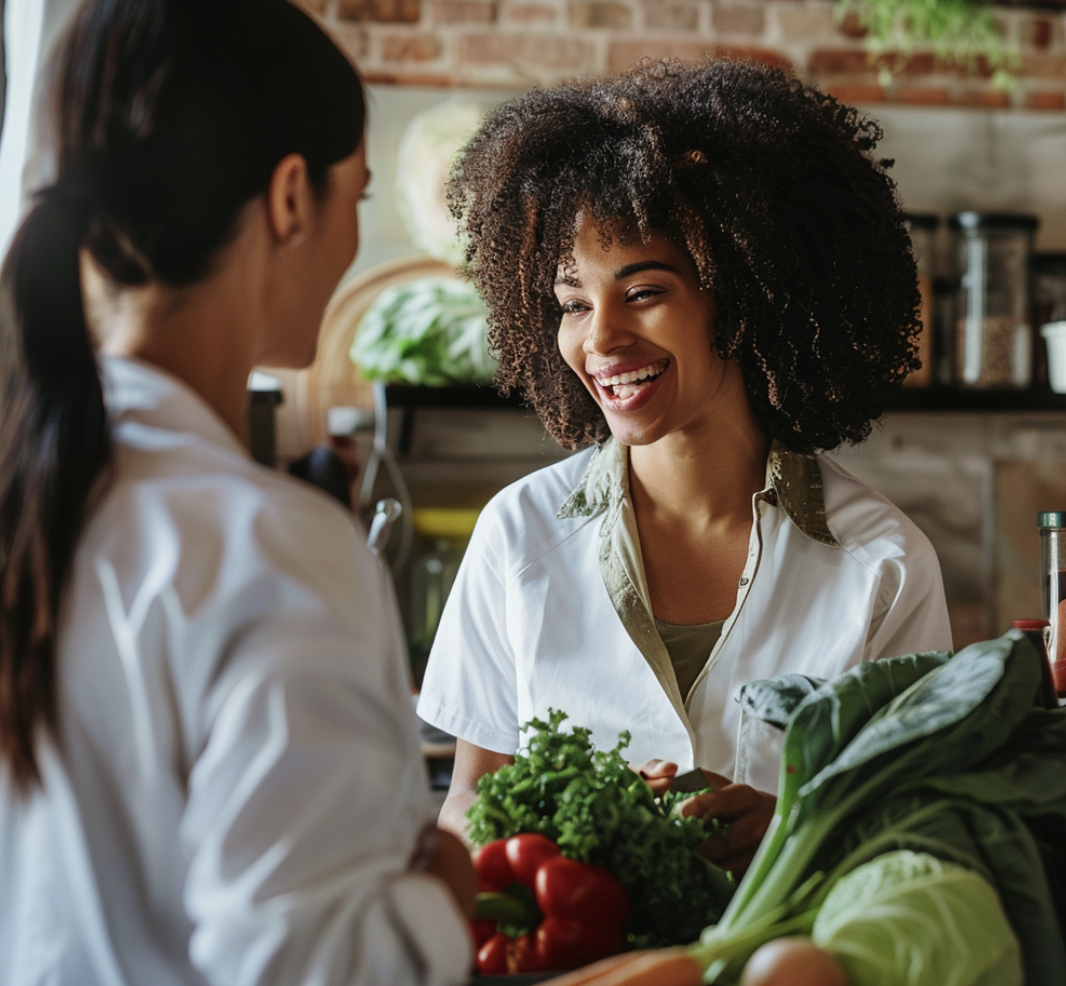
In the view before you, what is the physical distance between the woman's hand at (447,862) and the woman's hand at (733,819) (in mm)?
283

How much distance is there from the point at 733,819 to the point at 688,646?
15.1 inches

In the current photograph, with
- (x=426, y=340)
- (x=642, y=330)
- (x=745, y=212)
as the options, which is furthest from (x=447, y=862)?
(x=426, y=340)

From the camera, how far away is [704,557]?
137 centimetres

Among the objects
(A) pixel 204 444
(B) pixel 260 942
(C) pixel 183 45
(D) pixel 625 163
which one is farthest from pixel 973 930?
(D) pixel 625 163

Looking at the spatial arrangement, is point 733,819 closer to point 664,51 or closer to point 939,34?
point 664,51

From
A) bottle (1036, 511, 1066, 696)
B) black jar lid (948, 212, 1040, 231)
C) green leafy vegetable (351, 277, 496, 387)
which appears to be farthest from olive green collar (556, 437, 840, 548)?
black jar lid (948, 212, 1040, 231)

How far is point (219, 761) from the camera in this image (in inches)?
20.6

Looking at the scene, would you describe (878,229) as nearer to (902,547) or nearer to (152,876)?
(902,547)

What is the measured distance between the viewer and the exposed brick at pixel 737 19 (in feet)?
8.95

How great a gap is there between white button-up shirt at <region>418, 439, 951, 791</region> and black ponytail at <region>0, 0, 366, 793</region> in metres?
0.77

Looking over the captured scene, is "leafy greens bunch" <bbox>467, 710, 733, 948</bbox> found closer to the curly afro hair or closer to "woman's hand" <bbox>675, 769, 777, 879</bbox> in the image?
"woman's hand" <bbox>675, 769, 777, 879</bbox>

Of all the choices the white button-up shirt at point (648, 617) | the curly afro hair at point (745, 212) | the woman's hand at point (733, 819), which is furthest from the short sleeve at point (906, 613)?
the woman's hand at point (733, 819)

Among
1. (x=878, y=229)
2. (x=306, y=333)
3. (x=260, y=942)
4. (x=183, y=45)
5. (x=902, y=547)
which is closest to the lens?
(x=260, y=942)

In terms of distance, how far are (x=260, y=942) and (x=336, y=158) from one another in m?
0.46
